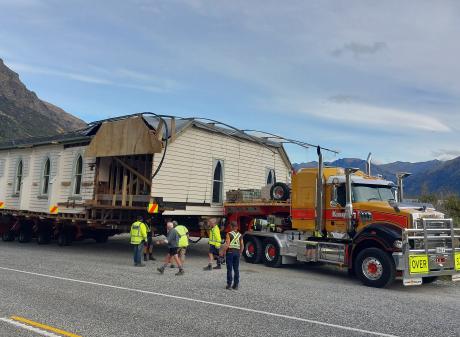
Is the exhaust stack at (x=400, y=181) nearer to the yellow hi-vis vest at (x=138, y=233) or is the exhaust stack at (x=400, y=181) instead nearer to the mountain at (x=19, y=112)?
the yellow hi-vis vest at (x=138, y=233)

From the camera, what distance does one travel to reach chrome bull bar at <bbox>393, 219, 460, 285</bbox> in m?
10.7

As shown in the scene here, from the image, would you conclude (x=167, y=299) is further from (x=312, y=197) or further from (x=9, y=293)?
(x=312, y=197)

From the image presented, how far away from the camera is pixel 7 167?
896 inches

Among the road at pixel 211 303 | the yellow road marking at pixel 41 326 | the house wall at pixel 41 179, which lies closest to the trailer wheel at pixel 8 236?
the house wall at pixel 41 179

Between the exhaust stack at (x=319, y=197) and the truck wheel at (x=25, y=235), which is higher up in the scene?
the exhaust stack at (x=319, y=197)

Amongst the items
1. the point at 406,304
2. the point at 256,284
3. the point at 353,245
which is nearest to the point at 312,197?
the point at 353,245

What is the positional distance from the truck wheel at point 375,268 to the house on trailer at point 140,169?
6923 mm

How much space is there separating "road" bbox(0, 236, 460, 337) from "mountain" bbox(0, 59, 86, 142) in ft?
255

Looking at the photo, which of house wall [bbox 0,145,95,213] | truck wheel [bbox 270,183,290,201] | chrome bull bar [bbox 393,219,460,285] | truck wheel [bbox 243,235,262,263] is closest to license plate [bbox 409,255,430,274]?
chrome bull bar [bbox 393,219,460,285]

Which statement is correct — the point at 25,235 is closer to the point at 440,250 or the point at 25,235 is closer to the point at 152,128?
the point at 152,128

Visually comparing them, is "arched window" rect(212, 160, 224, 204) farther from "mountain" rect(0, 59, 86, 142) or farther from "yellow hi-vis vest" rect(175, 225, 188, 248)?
"mountain" rect(0, 59, 86, 142)

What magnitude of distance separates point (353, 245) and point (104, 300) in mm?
6797

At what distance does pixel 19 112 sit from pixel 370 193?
120m

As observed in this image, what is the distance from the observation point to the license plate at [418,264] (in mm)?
10656
